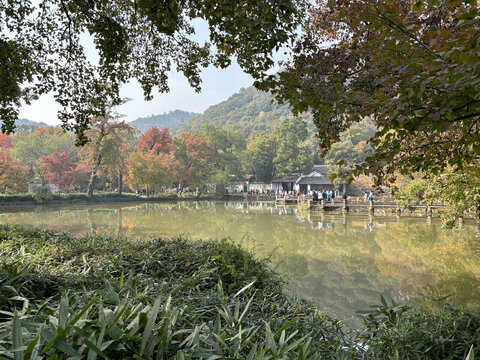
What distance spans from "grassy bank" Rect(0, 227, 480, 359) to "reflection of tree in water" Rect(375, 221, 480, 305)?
3.58 m

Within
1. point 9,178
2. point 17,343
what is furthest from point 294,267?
point 9,178

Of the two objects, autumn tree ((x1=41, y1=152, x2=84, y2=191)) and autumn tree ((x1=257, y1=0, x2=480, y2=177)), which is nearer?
autumn tree ((x1=257, y1=0, x2=480, y2=177))

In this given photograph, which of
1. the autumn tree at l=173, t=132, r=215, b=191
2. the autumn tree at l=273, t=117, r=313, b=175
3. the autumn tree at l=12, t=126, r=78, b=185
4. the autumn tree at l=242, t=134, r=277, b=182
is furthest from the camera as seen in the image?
the autumn tree at l=242, t=134, r=277, b=182

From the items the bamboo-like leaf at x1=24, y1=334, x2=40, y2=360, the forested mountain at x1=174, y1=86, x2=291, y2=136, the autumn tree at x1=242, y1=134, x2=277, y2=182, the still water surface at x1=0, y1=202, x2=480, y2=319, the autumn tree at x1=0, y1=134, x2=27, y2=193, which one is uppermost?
the forested mountain at x1=174, y1=86, x2=291, y2=136

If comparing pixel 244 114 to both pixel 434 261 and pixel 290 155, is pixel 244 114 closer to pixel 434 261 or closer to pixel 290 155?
pixel 290 155

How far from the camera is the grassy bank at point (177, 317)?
3.92 ft

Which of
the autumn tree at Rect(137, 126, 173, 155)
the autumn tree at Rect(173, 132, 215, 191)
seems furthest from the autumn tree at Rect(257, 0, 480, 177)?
the autumn tree at Rect(137, 126, 173, 155)

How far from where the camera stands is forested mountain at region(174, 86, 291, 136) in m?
108

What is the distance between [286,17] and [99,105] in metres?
4.05

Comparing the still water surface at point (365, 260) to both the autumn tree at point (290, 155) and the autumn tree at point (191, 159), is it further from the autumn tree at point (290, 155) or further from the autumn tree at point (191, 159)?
the autumn tree at point (290, 155)

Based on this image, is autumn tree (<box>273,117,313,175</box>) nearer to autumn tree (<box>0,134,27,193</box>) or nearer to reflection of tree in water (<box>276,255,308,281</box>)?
autumn tree (<box>0,134,27,193</box>)

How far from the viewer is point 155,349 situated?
50.1 inches

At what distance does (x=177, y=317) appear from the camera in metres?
1.55

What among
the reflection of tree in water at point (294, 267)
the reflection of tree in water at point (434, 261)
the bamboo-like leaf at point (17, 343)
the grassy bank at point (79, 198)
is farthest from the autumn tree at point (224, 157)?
the bamboo-like leaf at point (17, 343)
